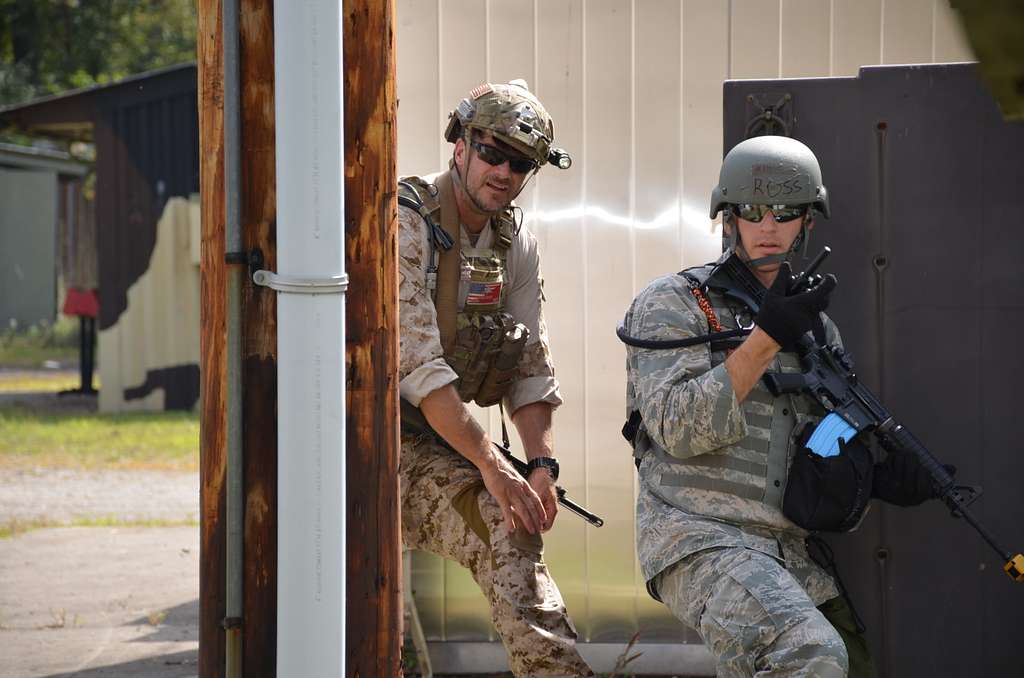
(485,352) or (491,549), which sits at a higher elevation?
(485,352)

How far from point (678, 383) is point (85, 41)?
32.4m

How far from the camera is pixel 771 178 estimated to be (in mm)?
3654

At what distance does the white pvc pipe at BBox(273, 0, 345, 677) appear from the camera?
116 inches

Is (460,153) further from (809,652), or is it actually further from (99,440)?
(99,440)

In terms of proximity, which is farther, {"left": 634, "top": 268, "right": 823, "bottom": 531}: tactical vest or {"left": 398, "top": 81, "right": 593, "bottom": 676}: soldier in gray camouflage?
{"left": 398, "top": 81, "right": 593, "bottom": 676}: soldier in gray camouflage

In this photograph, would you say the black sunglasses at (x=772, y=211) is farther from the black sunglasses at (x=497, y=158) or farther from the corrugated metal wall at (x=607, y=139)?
the corrugated metal wall at (x=607, y=139)

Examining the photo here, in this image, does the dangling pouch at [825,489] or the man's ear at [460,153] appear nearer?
the dangling pouch at [825,489]

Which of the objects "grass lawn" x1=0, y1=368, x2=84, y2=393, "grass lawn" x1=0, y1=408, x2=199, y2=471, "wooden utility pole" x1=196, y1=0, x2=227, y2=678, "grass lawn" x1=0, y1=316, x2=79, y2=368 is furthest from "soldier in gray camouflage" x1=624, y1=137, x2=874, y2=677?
"grass lawn" x1=0, y1=316, x2=79, y2=368

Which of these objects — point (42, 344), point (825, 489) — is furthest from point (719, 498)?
point (42, 344)

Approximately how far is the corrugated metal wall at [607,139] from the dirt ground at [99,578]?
4.92 feet

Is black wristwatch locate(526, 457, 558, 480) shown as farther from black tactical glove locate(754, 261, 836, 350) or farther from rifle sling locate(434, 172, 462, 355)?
black tactical glove locate(754, 261, 836, 350)

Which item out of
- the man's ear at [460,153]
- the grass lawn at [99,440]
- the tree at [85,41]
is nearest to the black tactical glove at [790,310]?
the man's ear at [460,153]

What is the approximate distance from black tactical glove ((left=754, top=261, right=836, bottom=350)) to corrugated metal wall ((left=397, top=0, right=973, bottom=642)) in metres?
1.81

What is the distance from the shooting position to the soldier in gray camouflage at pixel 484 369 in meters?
3.95
